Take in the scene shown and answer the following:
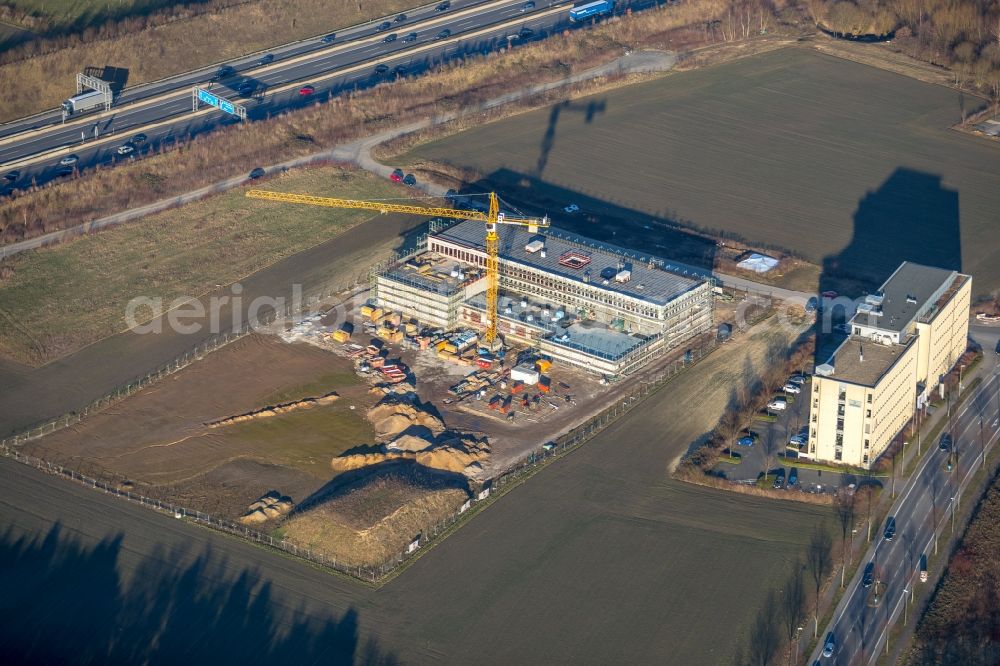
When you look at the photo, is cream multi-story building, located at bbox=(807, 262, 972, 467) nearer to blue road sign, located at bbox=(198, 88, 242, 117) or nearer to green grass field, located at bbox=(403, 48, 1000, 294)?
green grass field, located at bbox=(403, 48, 1000, 294)

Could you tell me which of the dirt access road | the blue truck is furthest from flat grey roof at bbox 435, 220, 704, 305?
the blue truck

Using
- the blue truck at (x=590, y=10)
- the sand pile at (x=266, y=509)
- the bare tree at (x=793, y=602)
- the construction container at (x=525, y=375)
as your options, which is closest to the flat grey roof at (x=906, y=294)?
the bare tree at (x=793, y=602)

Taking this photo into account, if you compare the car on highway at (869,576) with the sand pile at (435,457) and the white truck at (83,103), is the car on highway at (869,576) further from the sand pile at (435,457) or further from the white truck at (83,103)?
the white truck at (83,103)

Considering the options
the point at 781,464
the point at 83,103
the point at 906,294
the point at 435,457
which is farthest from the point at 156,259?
the point at 906,294

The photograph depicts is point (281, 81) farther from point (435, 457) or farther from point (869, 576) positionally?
point (869, 576)

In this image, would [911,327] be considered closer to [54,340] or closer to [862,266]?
[862,266]

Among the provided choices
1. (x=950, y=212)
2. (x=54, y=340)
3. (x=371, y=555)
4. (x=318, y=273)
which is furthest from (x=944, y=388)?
(x=54, y=340)
